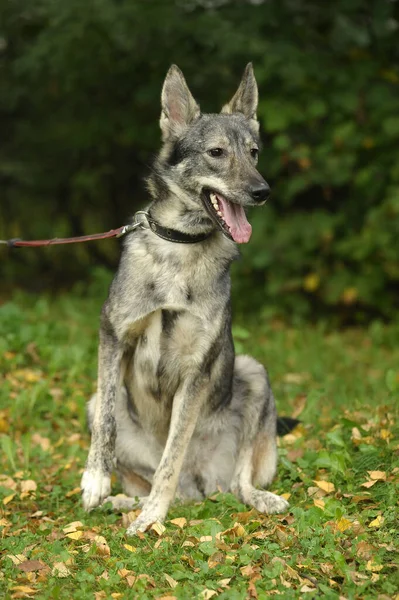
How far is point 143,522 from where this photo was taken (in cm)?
429

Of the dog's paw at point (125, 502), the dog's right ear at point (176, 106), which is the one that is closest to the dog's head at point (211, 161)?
the dog's right ear at point (176, 106)

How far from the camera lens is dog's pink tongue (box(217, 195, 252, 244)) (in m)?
4.18

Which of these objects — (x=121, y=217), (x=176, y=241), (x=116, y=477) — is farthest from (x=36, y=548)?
(x=121, y=217)

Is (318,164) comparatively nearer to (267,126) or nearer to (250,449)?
(267,126)

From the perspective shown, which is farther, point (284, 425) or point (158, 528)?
point (284, 425)

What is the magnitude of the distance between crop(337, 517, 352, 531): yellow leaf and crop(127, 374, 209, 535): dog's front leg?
97 centimetres

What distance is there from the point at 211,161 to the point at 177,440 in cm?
159

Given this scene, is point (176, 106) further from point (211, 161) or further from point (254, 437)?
point (254, 437)

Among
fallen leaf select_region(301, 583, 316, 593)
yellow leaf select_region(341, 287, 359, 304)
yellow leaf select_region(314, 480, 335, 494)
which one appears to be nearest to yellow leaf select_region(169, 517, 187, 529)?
yellow leaf select_region(314, 480, 335, 494)

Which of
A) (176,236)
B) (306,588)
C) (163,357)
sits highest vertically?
(176,236)

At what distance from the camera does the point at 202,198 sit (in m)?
4.40

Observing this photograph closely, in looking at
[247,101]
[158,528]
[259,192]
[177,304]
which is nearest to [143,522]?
[158,528]

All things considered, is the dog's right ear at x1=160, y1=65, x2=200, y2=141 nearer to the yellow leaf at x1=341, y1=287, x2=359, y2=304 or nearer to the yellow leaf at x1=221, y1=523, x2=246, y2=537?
the yellow leaf at x1=221, y1=523, x2=246, y2=537

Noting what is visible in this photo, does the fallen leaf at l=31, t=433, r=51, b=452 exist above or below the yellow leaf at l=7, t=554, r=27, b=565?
below
